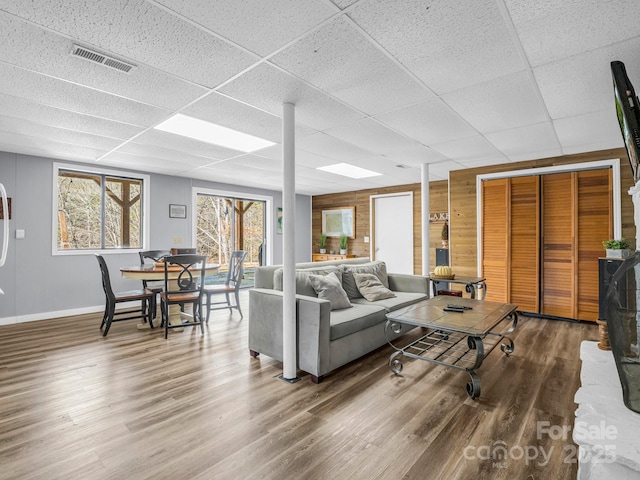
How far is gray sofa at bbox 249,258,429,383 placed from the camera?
8.90 ft

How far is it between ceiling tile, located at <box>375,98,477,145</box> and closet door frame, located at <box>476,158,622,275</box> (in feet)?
5.76

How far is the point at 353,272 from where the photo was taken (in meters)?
4.09

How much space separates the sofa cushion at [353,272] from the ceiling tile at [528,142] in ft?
6.85

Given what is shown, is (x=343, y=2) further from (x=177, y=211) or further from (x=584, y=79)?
(x=177, y=211)

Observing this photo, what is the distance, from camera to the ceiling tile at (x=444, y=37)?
1692mm

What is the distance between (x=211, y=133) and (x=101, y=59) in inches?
61.8

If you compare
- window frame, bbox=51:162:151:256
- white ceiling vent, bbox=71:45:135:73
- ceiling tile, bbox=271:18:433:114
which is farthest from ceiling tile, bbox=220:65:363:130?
window frame, bbox=51:162:151:256

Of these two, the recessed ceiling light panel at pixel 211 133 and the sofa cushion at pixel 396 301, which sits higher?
the recessed ceiling light panel at pixel 211 133

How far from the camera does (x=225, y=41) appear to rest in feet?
6.47

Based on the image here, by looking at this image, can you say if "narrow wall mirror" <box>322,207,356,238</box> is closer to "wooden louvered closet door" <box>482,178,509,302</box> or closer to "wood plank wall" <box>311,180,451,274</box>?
"wood plank wall" <box>311,180,451,274</box>

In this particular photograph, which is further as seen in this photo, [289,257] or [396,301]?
[396,301]

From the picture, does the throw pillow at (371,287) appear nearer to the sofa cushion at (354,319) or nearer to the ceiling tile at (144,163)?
the sofa cushion at (354,319)

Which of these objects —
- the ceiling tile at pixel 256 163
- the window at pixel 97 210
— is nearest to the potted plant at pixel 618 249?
the ceiling tile at pixel 256 163

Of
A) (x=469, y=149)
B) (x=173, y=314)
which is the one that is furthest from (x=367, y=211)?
(x=173, y=314)
